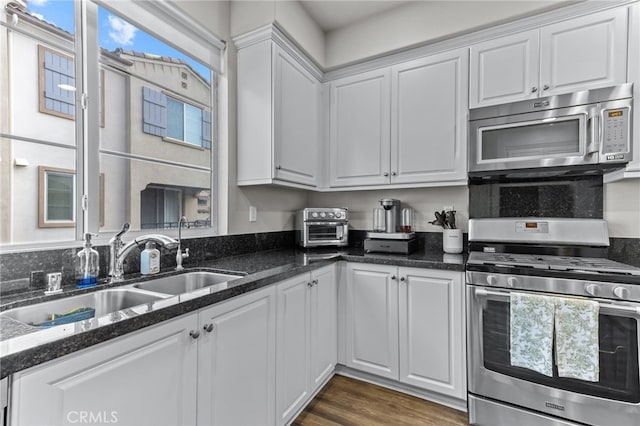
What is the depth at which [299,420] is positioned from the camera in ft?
5.65

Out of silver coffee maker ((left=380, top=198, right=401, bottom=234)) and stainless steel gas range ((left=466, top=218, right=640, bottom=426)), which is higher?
silver coffee maker ((left=380, top=198, right=401, bottom=234))

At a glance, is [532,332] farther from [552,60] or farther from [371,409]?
[552,60]

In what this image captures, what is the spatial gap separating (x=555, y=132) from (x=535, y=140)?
0.35ft

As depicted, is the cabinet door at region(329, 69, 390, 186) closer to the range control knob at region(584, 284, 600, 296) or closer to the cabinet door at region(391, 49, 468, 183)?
the cabinet door at region(391, 49, 468, 183)

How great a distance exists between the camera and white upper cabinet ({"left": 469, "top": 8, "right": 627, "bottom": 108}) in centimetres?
171

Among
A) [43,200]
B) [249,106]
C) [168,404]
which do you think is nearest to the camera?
[168,404]

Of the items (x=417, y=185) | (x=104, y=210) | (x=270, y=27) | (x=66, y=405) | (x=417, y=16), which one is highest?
(x=417, y=16)

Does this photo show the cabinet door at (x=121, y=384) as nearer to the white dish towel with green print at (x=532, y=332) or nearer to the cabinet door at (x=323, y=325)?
the cabinet door at (x=323, y=325)

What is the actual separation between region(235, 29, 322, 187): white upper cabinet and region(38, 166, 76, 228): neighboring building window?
3.23 ft

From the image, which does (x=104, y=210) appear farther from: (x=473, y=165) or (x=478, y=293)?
(x=473, y=165)

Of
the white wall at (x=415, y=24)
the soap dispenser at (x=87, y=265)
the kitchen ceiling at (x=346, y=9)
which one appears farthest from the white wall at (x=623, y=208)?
the soap dispenser at (x=87, y=265)

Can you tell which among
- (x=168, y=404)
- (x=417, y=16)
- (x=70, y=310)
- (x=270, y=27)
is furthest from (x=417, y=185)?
(x=70, y=310)

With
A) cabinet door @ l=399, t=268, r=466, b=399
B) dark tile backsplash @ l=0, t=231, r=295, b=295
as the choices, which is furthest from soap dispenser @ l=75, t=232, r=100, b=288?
cabinet door @ l=399, t=268, r=466, b=399

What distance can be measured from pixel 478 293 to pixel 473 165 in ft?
2.85
